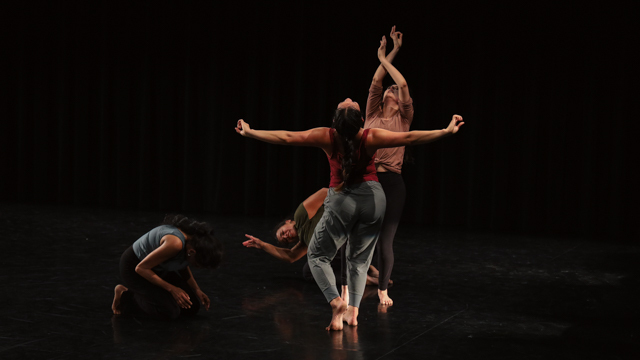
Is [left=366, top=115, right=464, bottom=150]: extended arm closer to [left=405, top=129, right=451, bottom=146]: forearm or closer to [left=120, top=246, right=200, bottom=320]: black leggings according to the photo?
[left=405, top=129, right=451, bottom=146]: forearm

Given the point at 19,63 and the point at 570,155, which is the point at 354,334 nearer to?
the point at 570,155

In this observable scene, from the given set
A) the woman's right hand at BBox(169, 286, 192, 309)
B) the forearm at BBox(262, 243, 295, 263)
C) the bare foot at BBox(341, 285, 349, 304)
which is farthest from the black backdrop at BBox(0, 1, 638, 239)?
the woman's right hand at BBox(169, 286, 192, 309)

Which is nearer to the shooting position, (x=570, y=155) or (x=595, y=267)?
(x=595, y=267)

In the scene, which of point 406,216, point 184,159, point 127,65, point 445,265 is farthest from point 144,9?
point 445,265

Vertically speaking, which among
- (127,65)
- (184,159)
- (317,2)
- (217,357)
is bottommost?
(217,357)

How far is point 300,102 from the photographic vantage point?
7027mm

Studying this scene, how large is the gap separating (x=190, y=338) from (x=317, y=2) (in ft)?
15.9

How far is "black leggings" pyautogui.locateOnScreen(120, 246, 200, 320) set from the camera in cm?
311

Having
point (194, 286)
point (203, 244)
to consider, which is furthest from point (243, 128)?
point (194, 286)

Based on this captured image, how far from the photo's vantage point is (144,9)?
7.59 metres

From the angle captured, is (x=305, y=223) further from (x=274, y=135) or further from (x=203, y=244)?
(x=274, y=135)

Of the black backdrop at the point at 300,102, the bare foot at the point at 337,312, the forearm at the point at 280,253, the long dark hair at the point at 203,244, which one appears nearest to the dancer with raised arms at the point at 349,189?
the bare foot at the point at 337,312

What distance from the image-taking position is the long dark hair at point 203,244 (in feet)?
9.73

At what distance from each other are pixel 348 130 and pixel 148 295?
1.26 metres
